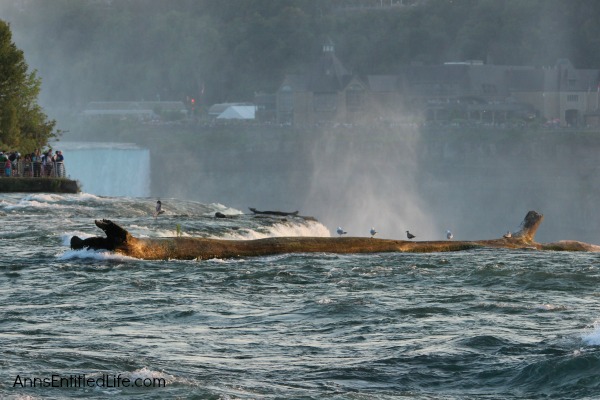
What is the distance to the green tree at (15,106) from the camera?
85125 mm

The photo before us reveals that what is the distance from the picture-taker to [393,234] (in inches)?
5143

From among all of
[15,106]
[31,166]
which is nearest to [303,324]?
[31,166]

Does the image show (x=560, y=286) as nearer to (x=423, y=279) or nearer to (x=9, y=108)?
(x=423, y=279)

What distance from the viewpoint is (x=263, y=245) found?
46.6 meters

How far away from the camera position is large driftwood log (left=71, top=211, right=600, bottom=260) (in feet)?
144

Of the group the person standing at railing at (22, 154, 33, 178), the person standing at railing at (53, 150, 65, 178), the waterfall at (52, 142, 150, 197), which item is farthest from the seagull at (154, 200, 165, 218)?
the waterfall at (52, 142, 150, 197)

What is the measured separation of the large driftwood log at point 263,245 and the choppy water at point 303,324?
414 mm

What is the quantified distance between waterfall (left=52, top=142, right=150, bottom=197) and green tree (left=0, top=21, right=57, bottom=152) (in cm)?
5003

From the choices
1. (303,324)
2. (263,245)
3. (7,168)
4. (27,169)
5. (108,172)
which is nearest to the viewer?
(303,324)

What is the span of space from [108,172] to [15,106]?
60.7 m

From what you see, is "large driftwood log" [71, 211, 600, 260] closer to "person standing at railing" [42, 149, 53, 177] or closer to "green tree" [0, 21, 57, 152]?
"person standing at railing" [42, 149, 53, 177]

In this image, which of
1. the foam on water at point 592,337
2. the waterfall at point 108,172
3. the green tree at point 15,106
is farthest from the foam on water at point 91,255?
the waterfall at point 108,172

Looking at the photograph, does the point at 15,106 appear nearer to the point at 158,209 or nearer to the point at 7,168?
the point at 7,168

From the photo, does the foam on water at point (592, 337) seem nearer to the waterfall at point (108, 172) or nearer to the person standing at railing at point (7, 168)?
the person standing at railing at point (7, 168)
